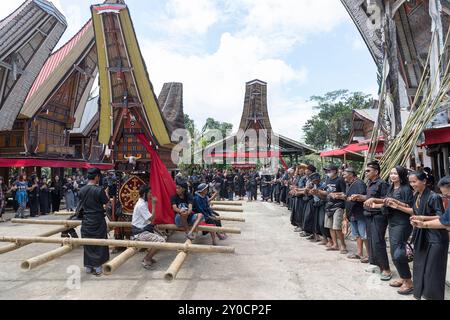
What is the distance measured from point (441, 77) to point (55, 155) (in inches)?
631

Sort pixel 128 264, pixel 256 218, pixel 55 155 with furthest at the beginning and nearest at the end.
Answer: pixel 55 155
pixel 256 218
pixel 128 264

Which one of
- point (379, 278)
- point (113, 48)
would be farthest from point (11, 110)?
point (379, 278)

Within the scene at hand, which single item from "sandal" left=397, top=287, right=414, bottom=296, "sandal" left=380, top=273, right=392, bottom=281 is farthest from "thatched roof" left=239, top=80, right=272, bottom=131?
"sandal" left=397, top=287, right=414, bottom=296

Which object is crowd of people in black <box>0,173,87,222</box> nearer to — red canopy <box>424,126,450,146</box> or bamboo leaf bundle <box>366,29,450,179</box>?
bamboo leaf bundle <box>366,29,450,179</box>

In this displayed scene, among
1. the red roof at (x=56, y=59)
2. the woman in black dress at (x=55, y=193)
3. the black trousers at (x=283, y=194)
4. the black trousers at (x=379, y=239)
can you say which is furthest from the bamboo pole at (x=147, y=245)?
the red roof at (x=56, y=59)

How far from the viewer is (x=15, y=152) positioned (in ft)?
47.2

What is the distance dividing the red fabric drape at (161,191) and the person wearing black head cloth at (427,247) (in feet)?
12.7

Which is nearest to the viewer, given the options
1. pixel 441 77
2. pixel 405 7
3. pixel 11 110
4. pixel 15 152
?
pixel 441 77

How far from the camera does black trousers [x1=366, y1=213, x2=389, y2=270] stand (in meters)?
4.30

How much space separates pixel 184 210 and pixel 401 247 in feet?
11.3

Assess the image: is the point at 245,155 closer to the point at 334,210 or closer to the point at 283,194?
the point at 283,194

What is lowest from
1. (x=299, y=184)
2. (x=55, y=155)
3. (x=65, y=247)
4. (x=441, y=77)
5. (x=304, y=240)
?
(x=304, y=240)
